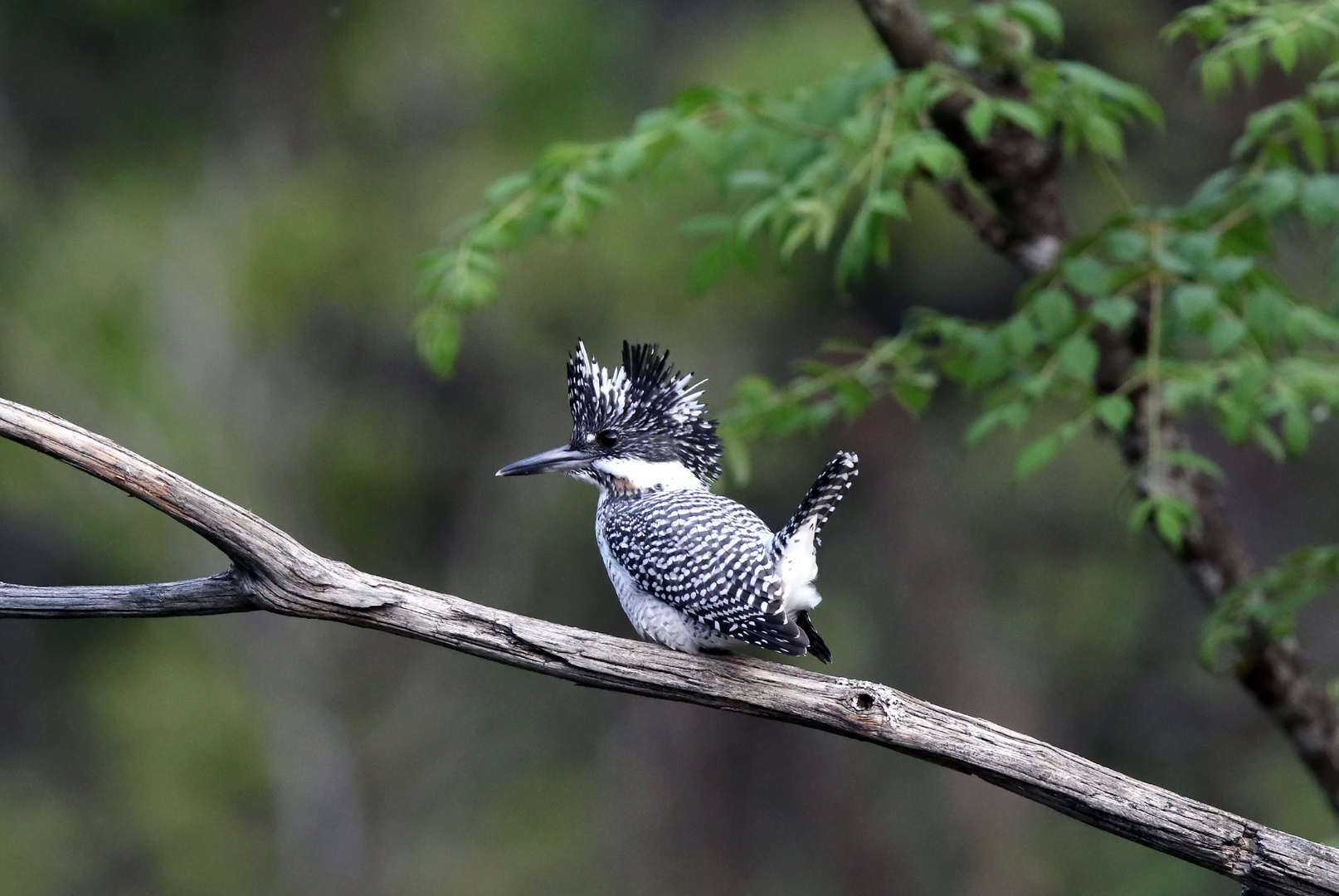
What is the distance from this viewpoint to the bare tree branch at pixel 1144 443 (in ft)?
11.7

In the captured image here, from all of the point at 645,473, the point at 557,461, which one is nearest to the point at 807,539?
the point at 645,473

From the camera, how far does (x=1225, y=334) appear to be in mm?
2865

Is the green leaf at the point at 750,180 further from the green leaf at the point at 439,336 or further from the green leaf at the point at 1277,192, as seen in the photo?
the green leaf at the point at 1277,192

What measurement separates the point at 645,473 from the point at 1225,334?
4.34ft

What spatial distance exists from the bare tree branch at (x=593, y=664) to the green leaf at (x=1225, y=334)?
106cm

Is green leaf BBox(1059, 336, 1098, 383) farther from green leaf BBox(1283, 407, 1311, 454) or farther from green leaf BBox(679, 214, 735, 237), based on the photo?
green leaf BBox(679, 214, 735, 237)

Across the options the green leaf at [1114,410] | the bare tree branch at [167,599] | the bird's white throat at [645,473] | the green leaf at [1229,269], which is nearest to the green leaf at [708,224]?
the bird's white throat at [645,473]

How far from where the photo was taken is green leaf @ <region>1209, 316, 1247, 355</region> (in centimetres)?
284

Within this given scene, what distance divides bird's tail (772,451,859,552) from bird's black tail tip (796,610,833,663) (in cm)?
20

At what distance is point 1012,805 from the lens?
34.5 ft

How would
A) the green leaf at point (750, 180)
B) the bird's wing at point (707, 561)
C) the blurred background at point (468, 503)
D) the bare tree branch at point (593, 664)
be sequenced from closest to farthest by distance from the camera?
the bare tree branch at point (593, 664), the bird's wing at point (707, 561), the green leaf at point (750, 180), the blurred background at point (468, 503)

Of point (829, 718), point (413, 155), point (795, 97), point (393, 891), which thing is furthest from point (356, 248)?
point (829, 718)

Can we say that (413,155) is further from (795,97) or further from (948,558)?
(795,97)

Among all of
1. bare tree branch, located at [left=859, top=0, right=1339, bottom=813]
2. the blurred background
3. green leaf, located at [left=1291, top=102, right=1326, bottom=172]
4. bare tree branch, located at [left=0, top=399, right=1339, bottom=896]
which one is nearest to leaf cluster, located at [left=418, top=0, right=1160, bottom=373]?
bare tree branch, located at [left=859, top=0, right=1339, bottom=813]
